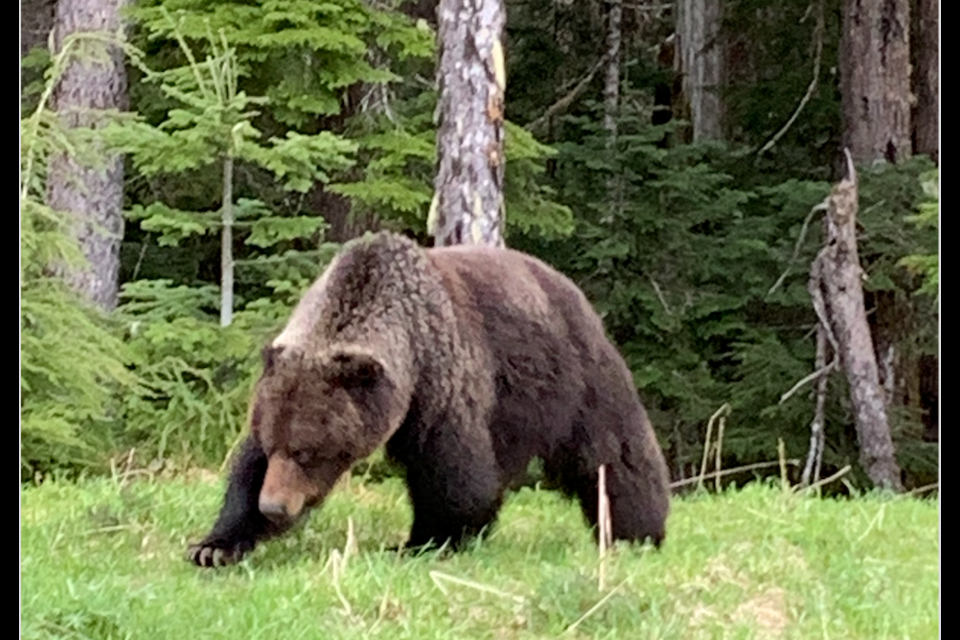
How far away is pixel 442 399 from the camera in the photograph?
202 inches

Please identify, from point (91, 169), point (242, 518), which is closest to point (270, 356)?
point (242, 518)

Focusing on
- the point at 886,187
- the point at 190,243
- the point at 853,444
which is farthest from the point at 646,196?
the point at 190,243

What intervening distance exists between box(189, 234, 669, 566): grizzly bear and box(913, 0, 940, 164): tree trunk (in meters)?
10.1

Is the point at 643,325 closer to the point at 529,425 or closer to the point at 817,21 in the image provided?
the point at 817,21

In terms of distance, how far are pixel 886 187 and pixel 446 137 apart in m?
6.12

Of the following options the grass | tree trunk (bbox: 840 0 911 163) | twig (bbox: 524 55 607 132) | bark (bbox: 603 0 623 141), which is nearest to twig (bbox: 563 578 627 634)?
the grass

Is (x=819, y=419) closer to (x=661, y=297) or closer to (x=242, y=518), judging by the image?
(x=661, y=297)

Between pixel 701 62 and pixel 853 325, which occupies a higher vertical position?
pixel 701 62

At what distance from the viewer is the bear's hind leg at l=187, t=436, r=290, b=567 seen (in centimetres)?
495

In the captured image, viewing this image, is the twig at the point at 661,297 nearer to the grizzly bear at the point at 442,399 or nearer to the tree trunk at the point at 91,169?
the tree trunk at the point at 91,169

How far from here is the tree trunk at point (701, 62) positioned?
16.8 metres

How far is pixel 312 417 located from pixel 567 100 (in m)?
11.9

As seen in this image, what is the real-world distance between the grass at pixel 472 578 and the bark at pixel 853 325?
3.71 m

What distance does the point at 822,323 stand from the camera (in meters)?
10.8
